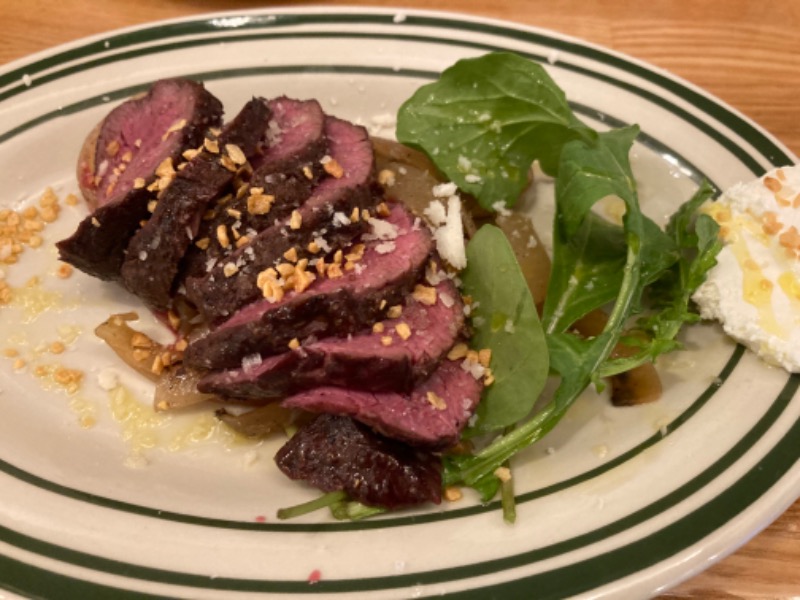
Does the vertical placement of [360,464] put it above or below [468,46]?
below

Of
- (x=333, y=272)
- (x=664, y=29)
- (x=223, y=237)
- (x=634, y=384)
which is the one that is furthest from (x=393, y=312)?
(x=664, y=29)

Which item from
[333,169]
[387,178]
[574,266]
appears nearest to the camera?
[333,169]

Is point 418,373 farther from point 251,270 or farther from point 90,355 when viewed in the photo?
point 90,355

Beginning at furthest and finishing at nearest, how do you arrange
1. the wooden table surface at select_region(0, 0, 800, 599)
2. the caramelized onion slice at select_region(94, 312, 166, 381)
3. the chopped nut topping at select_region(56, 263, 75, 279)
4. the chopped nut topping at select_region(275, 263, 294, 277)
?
the wooden table surface at select_region(0, 0, 800, 599) → the chopped nut topping at select_region(56, 263, 75, 279) → the caramelized onion slice at select_region(94, 312, 166, 381) → the chopped nut topping at select_region(275, 263, 294, 277)

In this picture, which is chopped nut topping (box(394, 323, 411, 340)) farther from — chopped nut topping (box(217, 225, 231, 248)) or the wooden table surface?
the wooden table surface

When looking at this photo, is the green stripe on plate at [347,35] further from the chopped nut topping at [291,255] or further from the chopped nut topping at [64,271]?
the chopped nut topping at [291,255]

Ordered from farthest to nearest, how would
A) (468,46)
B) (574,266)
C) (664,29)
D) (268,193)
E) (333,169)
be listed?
1. (664,29)
2. (468,46)
3. (574,266)
4. (333,169)
5. (268,193)

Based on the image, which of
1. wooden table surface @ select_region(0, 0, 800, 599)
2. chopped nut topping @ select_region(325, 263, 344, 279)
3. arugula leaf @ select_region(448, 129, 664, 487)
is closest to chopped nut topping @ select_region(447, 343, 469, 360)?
arugula leaf @ select_region(448, 129, 664, 487)

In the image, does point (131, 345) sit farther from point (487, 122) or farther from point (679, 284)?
point (679, 284)
